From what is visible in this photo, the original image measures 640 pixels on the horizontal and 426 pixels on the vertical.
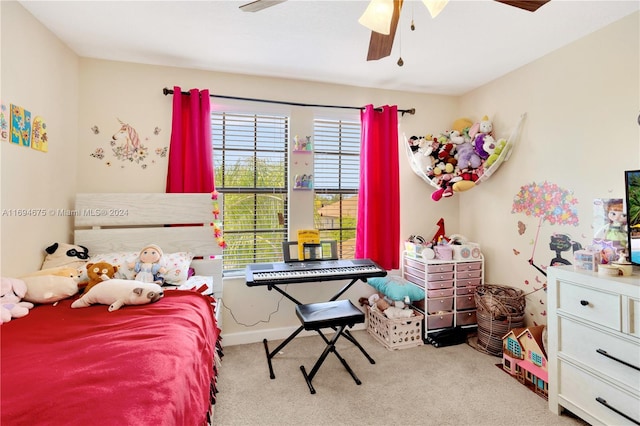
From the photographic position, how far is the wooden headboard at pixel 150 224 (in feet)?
7.98

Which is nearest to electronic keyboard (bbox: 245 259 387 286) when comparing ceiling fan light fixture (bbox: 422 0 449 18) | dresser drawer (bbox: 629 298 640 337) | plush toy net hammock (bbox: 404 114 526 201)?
plush toy net hammock (bbox: 404 114 526 201)

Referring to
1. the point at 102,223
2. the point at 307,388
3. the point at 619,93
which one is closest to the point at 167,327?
the point at 307,388

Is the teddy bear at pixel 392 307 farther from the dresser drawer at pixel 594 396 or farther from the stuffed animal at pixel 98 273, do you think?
the stuffed animal at pixel 98 273

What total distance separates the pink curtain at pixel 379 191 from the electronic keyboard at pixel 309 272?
41cm

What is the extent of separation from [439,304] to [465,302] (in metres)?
0.30

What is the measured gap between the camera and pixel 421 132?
3.42 metres

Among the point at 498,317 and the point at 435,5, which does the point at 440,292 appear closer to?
the point at 498,317

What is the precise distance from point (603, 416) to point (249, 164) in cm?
307

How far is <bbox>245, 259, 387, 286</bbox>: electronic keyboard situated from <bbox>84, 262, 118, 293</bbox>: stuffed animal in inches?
35.3

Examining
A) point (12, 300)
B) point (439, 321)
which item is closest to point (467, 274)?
point (439, 321)

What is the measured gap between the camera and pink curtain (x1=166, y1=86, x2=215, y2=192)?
2.64 meters

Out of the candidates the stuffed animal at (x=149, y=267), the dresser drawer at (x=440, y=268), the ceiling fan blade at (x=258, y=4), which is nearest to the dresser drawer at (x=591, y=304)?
the dresser drawer at (x=440, y=268)

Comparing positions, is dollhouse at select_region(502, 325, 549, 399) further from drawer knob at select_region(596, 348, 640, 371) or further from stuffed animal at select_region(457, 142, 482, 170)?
stuffed animal at select_region(457, 142, 482, 170)

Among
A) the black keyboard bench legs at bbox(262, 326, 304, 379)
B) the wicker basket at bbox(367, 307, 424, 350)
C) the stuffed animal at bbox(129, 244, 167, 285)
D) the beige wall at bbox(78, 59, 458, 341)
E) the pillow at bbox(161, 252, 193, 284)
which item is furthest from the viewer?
the wicker basket at bbox(367, 307, 424, 350)
